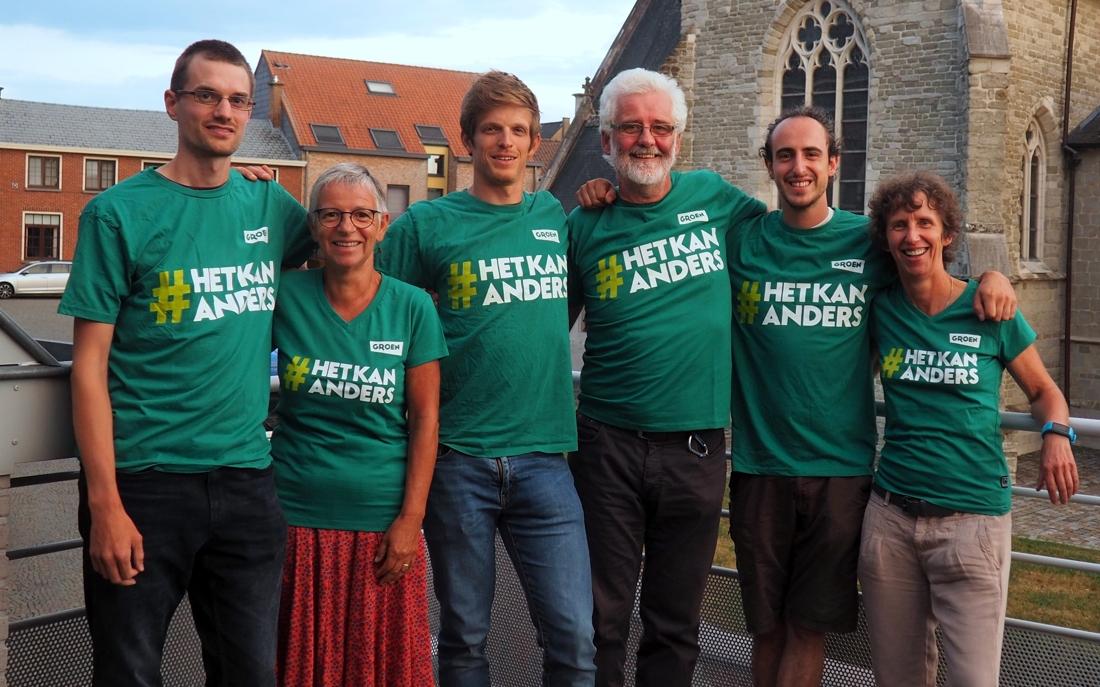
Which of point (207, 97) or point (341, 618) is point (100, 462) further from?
point (207, 97)

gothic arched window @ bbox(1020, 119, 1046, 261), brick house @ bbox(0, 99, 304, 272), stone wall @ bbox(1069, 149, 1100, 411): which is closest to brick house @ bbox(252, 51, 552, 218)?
brick house @ bbox(0, 99, 304, 272)

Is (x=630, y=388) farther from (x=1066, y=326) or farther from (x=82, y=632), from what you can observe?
(x=1066, y=326)

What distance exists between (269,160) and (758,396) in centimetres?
4249

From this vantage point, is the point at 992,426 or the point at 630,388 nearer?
the point at 992,426

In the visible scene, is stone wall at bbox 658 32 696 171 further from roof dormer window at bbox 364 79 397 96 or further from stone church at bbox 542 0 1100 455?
roof dormer window at bbox 364 79 397 96

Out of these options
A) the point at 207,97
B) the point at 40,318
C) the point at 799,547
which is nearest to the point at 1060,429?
the point at 799,547

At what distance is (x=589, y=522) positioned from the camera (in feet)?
11.5

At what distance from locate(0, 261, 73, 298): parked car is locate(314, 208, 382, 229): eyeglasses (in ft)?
118

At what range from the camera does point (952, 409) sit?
324 centimetres

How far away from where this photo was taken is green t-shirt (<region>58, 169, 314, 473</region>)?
279cm

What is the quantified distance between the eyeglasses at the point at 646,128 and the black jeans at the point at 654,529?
0.98 m

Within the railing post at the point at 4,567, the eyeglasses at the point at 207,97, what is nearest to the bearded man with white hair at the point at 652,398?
the eyeglasses at the point at 207,97

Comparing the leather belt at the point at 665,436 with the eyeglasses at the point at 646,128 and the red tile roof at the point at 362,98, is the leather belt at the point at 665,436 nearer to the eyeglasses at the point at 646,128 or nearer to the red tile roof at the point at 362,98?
the eyeglasses at the point at 646,128

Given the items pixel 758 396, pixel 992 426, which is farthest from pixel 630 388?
pixel 992 426
